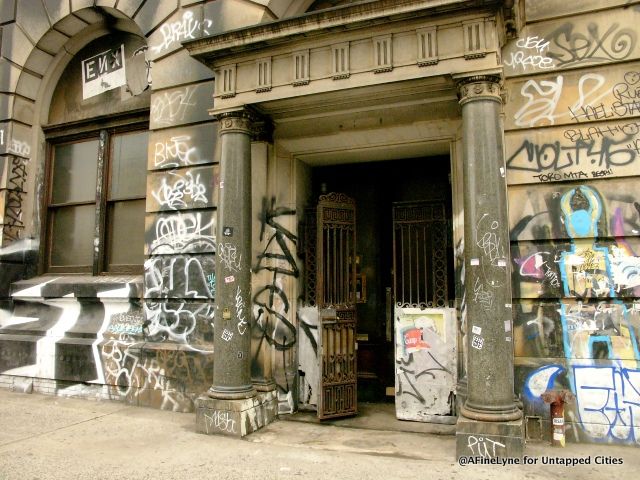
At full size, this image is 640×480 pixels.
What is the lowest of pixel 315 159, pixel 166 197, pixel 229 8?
pixel 166 197

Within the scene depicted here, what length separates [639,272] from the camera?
209 inches

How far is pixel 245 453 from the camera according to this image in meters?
5.10

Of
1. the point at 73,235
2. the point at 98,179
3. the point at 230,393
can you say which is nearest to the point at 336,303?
the point at 230,393

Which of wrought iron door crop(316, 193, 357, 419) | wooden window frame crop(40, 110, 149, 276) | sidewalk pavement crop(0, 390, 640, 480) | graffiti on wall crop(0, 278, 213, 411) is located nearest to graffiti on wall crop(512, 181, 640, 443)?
sidewalk pavement crop(0, 390, 640, 480)

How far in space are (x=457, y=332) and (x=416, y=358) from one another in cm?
70

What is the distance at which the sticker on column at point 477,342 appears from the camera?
485cm

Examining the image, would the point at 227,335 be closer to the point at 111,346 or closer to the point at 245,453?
the point at 245,453

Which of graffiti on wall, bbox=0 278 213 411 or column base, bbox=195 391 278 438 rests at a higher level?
graffiti on wall, bbox=0 278 213 411

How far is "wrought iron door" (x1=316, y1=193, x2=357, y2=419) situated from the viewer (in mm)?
6520

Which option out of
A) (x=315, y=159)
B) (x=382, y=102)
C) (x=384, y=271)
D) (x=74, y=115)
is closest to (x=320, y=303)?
(x=384, y=271)

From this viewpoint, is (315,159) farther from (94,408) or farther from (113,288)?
(94,408)

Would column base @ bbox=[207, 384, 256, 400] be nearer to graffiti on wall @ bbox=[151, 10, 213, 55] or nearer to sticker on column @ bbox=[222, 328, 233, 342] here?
sticker on column @ bbox=[222, 328, 233, 342]

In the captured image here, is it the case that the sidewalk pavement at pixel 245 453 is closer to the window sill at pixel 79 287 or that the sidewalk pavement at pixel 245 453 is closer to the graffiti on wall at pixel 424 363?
the graffiti on wall at pixel 424 363

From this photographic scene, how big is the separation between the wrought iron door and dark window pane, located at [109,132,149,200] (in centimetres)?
338
